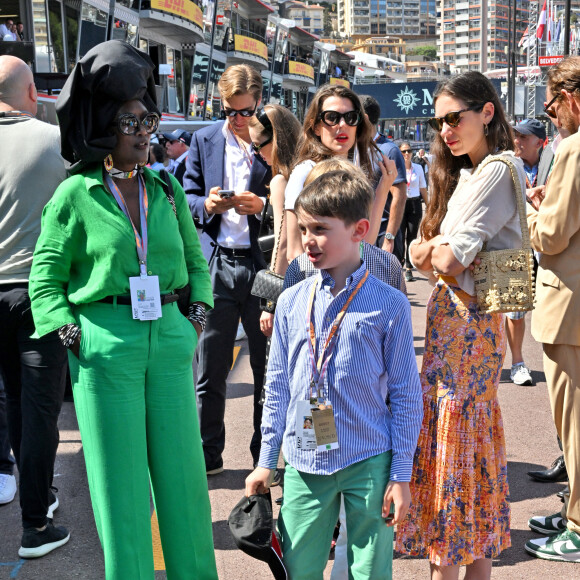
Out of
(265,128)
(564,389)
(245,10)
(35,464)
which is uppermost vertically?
(245,10)

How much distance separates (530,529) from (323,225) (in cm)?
234

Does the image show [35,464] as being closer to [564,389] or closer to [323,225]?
[323,225]

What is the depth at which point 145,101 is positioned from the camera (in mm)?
3348

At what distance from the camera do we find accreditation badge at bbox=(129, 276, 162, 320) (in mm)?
3102

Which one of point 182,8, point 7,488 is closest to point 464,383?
point 7,488

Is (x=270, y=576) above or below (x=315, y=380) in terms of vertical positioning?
below

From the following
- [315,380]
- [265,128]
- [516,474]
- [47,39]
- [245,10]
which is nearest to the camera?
[315,380]

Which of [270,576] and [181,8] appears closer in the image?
[270,576]

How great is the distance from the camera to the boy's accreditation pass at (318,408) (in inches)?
103

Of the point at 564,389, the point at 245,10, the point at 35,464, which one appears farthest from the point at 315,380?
the point at 245,10

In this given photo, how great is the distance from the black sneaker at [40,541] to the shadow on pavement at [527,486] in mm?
2390

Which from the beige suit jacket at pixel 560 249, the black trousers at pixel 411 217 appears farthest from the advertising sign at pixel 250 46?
the beige suit jacket at pixel 560 249

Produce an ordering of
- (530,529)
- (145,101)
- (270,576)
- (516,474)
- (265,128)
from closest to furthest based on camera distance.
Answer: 1. (145,101)
2. (270,576)
3. (530,529)
4. (265,128)
5. (516,474)

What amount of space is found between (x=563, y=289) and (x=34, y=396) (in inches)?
98.4
